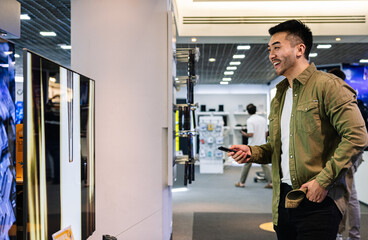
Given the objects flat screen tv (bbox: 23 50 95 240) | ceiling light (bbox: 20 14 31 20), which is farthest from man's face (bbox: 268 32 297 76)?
ceiling light (bbox: 20 14 31 20)

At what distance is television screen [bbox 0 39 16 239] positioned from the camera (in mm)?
2070

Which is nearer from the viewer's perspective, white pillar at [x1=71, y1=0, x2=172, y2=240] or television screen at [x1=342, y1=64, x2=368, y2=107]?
white pillar at [x1=71, y1=0, x2=172, y2=240]

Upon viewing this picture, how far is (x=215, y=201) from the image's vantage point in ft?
20.0

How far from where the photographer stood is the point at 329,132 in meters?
1.57

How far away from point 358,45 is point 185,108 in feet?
21.7

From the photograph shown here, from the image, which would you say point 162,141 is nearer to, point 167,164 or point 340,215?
point 167,164

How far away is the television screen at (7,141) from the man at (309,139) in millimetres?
1301

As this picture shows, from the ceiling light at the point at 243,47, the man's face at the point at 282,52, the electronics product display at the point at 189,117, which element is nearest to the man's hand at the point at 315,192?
the man's face at the point at 282,52

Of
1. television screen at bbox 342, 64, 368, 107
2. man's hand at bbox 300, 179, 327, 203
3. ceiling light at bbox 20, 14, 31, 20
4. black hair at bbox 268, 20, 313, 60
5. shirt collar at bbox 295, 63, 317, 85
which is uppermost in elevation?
ceiling light at bbox 20, 14, 31, 20

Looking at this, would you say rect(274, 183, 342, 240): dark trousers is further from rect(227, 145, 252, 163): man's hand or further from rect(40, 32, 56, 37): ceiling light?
rect(40, 32, 56, 37): ceiling light

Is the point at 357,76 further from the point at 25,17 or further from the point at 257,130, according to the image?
the point at 25,17

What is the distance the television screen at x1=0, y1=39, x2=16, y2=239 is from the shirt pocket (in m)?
1.60

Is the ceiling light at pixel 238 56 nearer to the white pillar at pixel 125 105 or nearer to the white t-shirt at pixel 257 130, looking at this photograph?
the white t-shirt at pixel 257 130

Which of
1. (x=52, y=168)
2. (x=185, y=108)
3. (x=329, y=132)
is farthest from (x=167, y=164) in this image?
(x=52, y=168)
